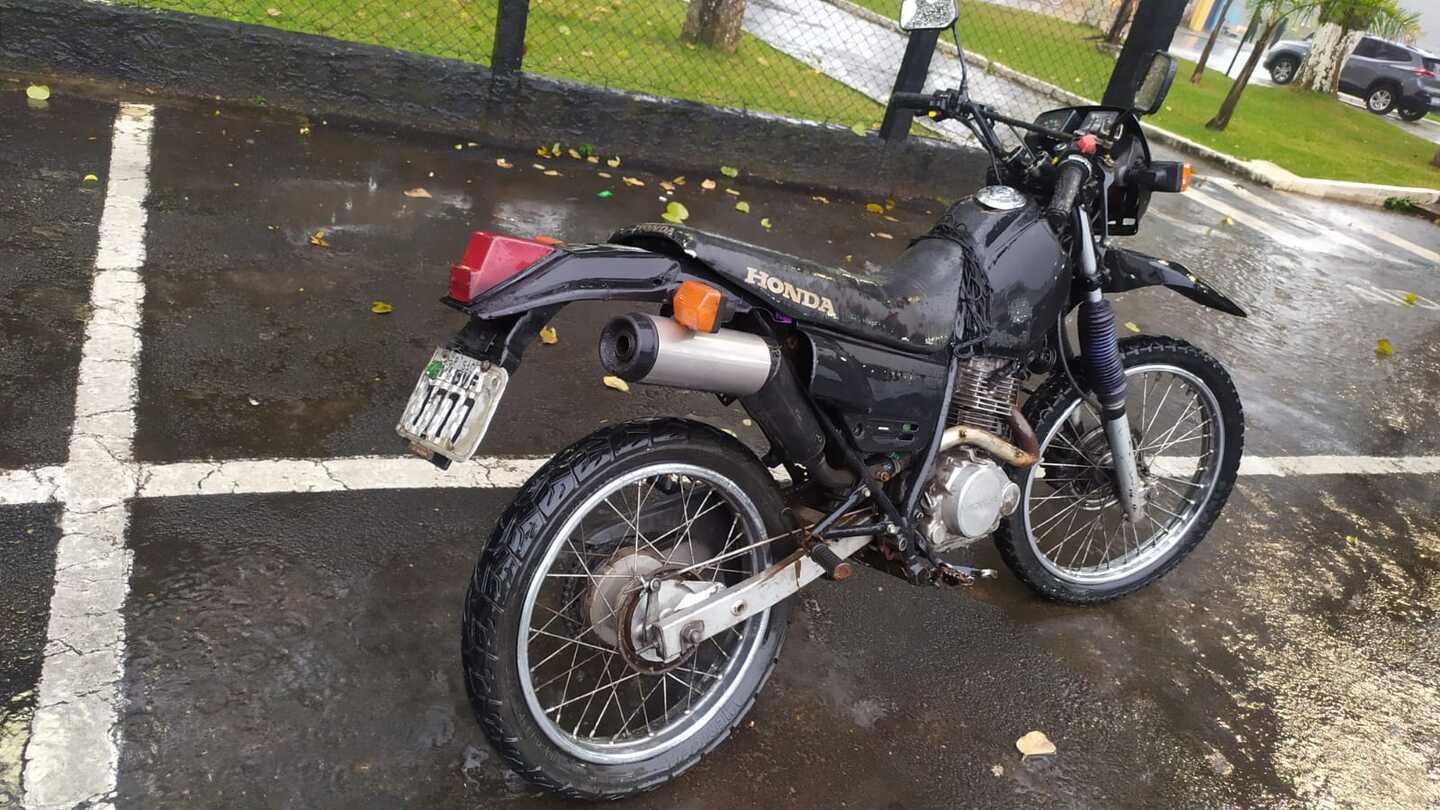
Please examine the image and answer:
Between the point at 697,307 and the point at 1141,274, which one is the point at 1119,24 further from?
the point at 697,307

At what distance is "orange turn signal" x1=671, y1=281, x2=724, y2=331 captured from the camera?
2.13 meters

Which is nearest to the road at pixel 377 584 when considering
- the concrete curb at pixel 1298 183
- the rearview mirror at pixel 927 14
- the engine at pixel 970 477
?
the engine at pixel 970 477

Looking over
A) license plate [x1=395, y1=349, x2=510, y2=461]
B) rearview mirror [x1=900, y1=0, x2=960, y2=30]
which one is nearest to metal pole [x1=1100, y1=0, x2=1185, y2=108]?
rearview mirror [x1=900, y1=0, x2=960, y2=30]

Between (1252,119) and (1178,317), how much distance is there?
1306 centimetres

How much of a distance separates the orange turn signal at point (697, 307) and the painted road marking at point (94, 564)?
5.19ft

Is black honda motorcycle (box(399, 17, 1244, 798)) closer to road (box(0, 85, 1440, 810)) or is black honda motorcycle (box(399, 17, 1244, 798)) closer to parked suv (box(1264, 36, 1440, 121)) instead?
road (box(0, 85, 1440, 810))

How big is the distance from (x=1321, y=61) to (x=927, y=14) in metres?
23.8

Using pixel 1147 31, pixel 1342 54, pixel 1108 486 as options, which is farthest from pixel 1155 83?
pixel 1342 54

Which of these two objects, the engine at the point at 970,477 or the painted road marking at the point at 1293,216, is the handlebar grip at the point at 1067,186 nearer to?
the engine at the point at 970,477

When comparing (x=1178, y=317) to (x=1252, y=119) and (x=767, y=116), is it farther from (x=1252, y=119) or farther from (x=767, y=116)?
(x=1252, y=119)

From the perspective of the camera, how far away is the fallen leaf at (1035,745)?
2941mm

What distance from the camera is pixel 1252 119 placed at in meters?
17.5

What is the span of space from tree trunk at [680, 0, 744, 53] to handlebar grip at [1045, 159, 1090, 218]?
6230mm

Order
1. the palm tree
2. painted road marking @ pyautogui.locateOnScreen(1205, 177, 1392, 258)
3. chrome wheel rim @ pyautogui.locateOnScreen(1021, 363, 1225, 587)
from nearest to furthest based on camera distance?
chrome wheel rim @ pyautogui.locateOnScreen(1021, 363, 1225, 587) < painted road marking @ pyautogui.locateOnScreen(1205, 177, 1392, 258) < the palm tree
